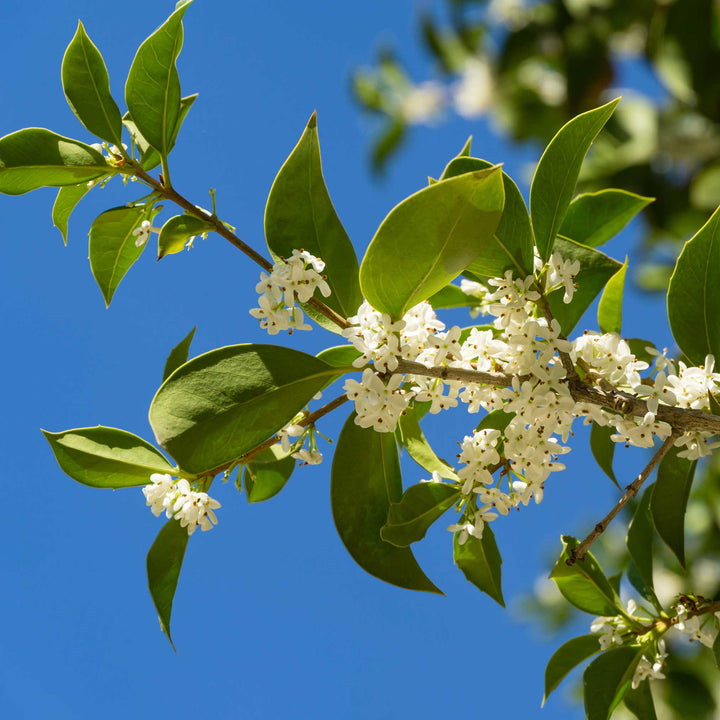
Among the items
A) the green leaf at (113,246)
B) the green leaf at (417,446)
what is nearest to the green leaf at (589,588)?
the green leaf at (417,446)

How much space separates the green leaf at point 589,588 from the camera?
1.80 m

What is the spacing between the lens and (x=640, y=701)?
5.96ft

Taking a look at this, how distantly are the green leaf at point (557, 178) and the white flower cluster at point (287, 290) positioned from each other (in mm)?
452

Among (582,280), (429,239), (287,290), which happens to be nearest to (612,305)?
(582,280)

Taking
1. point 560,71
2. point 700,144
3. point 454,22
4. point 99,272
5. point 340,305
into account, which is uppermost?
point 454,22

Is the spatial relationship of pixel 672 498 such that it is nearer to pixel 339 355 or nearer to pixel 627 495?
pixel 627 495

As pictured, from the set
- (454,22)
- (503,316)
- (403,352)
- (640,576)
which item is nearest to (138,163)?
(403,352)

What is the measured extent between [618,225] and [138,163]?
1.11 m

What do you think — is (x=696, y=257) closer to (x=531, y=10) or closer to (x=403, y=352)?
(x=403, y=352)

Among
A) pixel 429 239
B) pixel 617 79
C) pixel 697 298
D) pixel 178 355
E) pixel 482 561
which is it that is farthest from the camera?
pixel 617 79

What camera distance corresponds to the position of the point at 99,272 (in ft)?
5.59

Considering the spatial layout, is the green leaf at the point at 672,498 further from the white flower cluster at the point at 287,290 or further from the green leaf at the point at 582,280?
the white flower cluster at the point at 287,290

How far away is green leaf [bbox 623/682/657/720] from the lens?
1.81 metres

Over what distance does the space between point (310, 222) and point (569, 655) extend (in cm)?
129
